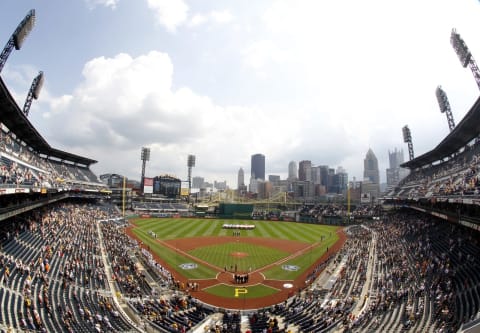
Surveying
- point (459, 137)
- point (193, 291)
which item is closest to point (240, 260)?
point (193, 291)

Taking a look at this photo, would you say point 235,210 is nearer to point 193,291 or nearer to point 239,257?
point 239,257

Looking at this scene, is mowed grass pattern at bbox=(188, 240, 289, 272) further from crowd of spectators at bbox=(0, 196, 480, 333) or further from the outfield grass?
crowd of spectators at bbox=(0, 196, 480, 333)

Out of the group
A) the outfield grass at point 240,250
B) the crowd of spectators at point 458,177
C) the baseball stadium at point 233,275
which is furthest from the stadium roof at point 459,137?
the outfield grass at point 240,250

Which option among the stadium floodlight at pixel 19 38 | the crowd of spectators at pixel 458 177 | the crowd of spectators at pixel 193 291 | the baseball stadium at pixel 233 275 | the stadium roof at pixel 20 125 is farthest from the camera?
the stadium floodlight at pixel 19 38

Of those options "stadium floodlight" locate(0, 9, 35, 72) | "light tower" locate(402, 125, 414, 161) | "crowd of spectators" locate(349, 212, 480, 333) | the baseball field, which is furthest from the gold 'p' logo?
"light tower" locate(402, 125, 414, 161)

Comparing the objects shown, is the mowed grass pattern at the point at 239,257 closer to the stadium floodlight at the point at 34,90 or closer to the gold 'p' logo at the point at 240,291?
the gold 'p' logo at the point at 240,291
